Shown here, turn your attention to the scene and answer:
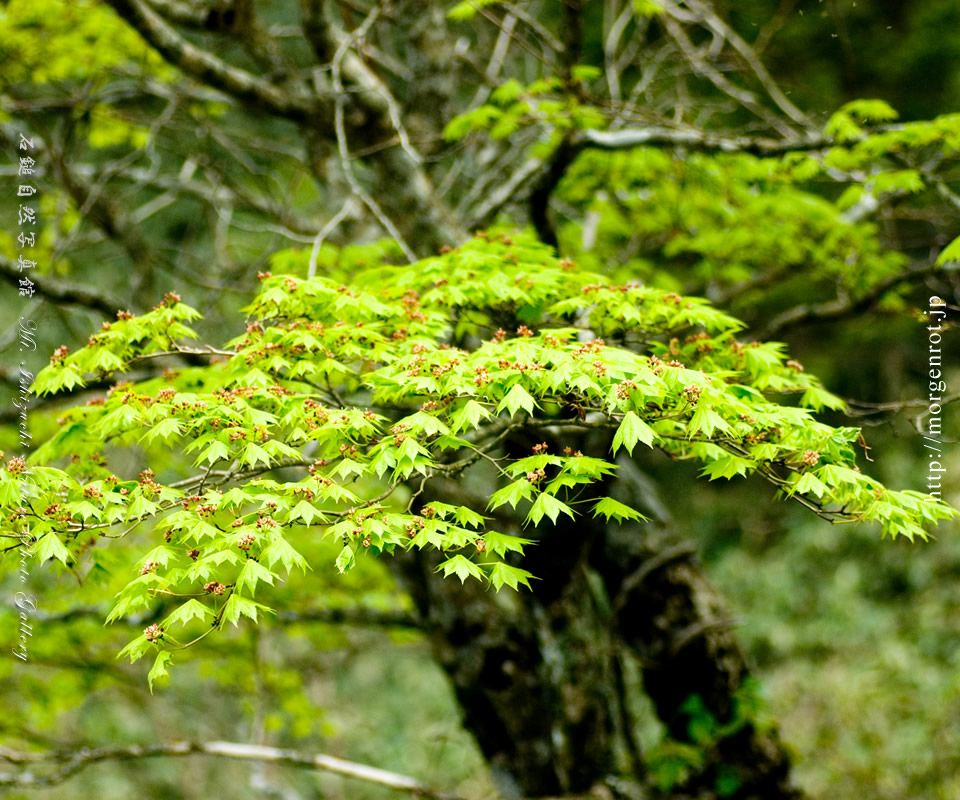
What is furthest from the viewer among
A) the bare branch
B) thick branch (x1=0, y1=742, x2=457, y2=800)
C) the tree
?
thick branch (x1=0, y1=742, x2=457, y2=800)

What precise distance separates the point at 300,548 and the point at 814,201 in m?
5.12

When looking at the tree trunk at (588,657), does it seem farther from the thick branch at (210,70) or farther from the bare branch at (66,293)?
the thick branch at (210,70)

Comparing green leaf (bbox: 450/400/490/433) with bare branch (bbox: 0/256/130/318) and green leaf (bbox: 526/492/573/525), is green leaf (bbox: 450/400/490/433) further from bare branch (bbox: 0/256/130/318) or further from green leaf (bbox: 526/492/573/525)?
bare branch (bbox: 0/256/130/318)

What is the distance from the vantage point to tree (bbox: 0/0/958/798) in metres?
2.51

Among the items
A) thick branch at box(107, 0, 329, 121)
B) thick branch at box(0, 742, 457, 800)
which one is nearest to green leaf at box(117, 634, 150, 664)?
thick branch at box(0, 742, 457, 800)

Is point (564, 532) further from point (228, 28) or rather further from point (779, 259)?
point (228, 28)

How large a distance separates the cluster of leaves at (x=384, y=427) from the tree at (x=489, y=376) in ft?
0.06

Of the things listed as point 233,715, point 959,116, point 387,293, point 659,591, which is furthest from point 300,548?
point 233,715

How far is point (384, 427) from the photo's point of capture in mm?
2848

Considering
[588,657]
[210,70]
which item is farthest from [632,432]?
[210,70]

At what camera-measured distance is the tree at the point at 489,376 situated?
251cm

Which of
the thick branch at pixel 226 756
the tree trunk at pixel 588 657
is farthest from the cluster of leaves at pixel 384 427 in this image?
the thick branch at pixel 226 756

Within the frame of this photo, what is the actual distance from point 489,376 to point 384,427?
561mm

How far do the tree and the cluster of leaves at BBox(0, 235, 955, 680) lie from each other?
0.02 metres
